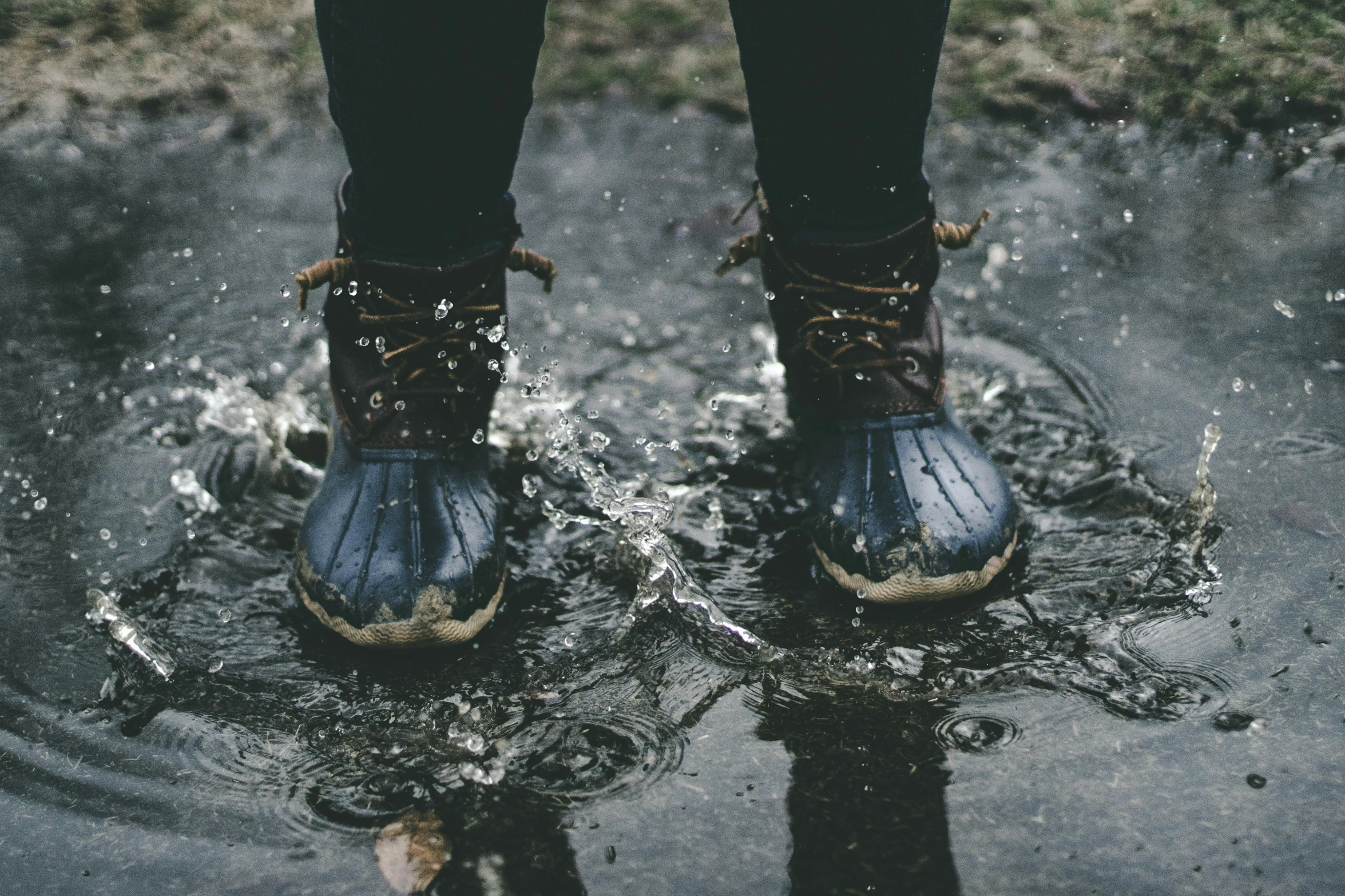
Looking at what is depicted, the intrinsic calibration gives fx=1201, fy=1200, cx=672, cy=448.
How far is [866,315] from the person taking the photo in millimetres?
1466

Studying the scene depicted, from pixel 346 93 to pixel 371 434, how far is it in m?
0.40

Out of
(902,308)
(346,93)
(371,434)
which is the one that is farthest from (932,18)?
(371,434)

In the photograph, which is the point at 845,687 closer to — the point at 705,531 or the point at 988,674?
the point at 988,674

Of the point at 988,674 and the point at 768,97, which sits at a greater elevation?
the point at 768,97

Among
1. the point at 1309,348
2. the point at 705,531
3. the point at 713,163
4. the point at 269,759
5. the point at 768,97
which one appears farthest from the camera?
the point at 713,163

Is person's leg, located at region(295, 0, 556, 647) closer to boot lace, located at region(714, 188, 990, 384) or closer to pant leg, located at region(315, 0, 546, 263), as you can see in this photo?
pant leg, located at region(315, 0, 546, 263)

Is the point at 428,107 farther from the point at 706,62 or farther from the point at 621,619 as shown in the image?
the point at 706,62

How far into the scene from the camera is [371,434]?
1.45m

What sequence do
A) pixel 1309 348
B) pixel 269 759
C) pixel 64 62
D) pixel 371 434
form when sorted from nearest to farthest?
pixel 269 759
pixel 371 434
pixel 1309 348
pixel 64 62

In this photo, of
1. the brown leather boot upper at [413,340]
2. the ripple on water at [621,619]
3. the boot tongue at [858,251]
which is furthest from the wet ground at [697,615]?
the boot tongue at [858,251]

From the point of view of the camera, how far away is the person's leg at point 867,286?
51.0 inches

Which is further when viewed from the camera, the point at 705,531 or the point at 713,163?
the point at 713,163

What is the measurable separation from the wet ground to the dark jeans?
1.23ft

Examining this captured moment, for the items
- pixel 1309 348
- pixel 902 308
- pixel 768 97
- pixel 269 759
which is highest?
pixel 768 97
